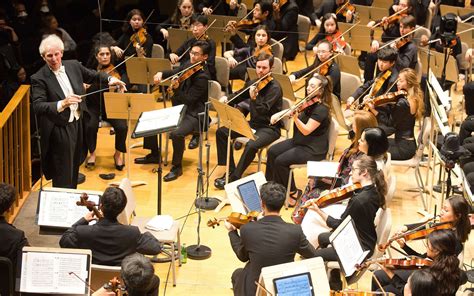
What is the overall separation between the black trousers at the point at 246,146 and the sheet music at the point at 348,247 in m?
2.66

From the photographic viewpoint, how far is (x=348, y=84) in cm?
967

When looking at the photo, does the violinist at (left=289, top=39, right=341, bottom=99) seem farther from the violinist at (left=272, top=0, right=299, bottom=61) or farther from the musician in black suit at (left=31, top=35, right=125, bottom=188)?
the musician in black suit at (left=31, top=35, right=125, bottom=188)

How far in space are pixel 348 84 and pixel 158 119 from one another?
2.99m

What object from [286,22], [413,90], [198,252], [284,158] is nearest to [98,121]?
[284,158]

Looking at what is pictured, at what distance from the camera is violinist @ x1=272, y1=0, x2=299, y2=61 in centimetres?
1204

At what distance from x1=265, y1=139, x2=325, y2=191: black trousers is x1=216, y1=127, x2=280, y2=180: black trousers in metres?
0.13

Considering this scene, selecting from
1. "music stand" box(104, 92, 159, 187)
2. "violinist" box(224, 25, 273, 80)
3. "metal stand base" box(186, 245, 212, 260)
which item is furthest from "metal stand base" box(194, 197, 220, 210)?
"violinist" box(224, 25, 273, 80)

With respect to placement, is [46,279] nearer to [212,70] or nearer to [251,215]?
[251,215]

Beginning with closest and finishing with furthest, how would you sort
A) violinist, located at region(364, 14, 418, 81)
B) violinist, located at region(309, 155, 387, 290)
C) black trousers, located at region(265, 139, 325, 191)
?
violinist, located at region(309, 155, 387, 290) < black trousers, located at region(265, 139, 325, 191) < violinist, located at region(364, 14, 418, 81)

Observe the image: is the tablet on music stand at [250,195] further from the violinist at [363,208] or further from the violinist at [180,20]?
the violinist at [180,20]

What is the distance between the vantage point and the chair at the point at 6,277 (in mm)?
5855

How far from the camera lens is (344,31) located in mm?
11375

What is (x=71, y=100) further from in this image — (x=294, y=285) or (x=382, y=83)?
(x=382, y=83)

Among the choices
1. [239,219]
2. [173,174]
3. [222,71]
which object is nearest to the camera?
[239,219]
